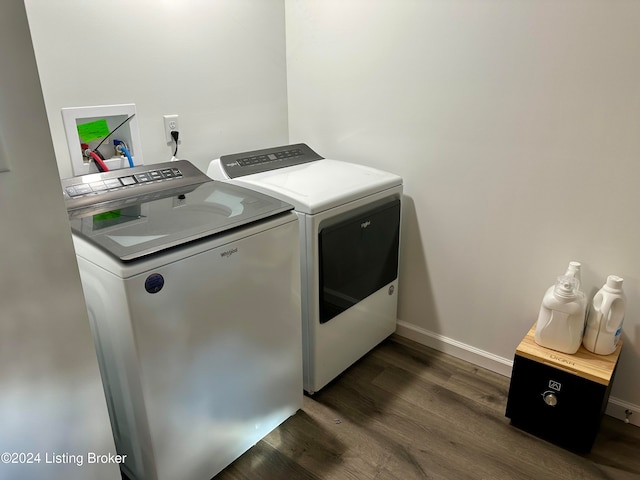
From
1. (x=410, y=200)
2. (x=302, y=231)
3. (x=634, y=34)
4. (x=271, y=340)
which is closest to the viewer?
(x=634, y=34)

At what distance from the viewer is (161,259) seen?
3.87ft

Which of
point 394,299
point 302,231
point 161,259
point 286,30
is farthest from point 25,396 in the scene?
point 286,30

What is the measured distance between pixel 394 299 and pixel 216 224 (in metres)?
1.15

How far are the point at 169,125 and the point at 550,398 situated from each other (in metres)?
1.78

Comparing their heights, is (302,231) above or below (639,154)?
below

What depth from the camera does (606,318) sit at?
1.59 m

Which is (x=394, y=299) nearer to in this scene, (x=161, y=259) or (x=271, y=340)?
(x=271, y=340)

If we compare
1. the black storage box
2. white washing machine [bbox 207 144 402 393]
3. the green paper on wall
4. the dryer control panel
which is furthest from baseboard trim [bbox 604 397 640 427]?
the green paper on wall

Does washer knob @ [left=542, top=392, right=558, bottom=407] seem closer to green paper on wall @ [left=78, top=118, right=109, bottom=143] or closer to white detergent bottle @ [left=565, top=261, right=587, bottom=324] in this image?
white detergent bottle @ [left=565, top=261, right=587, bottom=324]

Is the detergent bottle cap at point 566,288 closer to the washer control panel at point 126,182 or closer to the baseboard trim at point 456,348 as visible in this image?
the baseboard trim at point 456,348

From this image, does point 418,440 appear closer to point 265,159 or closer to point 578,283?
point 578,283

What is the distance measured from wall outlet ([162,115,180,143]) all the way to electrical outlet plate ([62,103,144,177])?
0.13 meters

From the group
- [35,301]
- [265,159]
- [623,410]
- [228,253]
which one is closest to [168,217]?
[228,253]

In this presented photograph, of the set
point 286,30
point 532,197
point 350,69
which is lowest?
point 532,197
